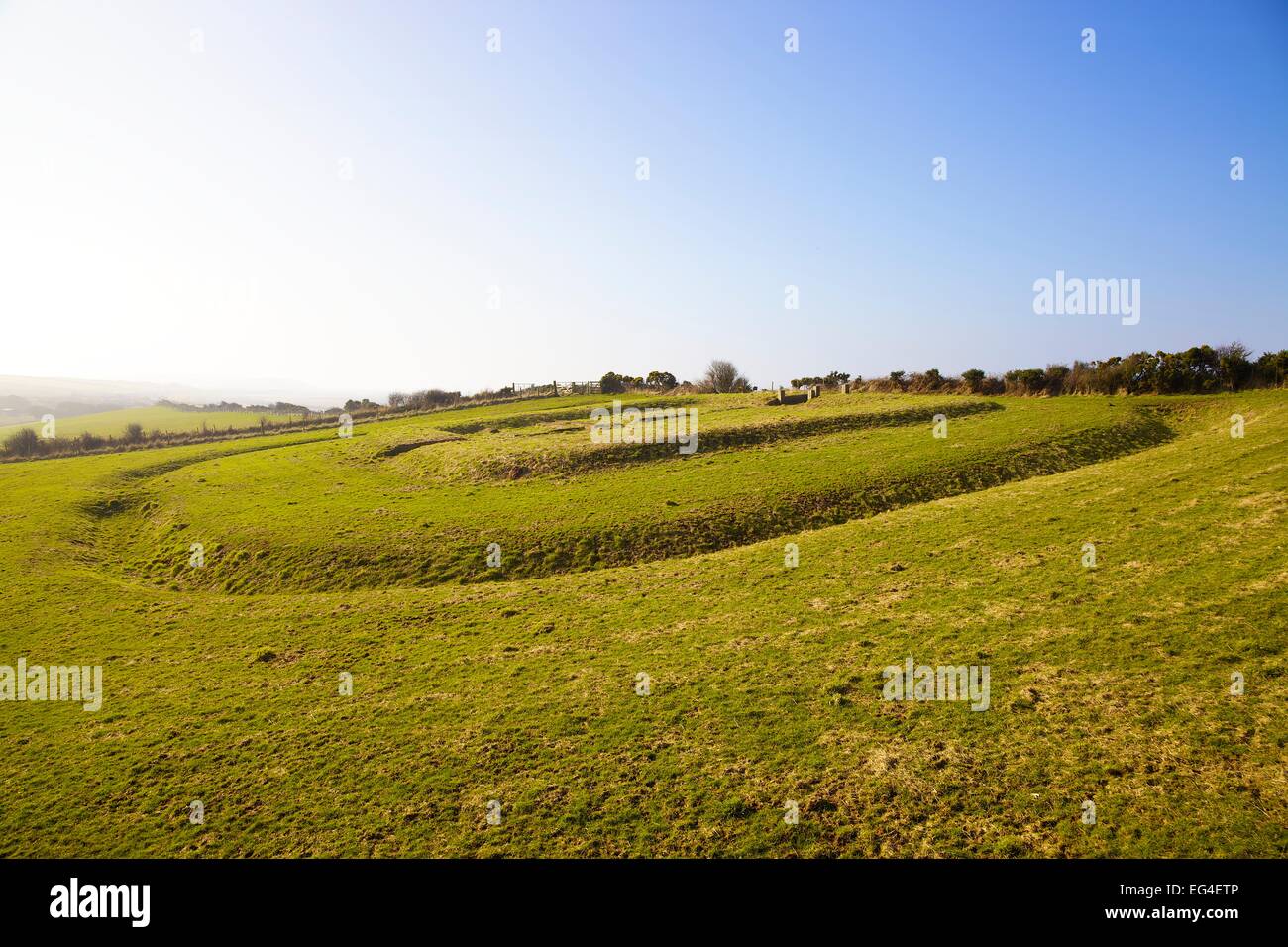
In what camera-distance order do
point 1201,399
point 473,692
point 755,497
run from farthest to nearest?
point 1201,399 < point 755,497 < point 473,692

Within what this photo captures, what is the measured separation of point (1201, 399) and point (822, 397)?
29996 mm

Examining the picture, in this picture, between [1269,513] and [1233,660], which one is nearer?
[1233,660]

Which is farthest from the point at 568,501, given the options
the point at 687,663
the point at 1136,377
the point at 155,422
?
the point at 155,422

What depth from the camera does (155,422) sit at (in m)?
117

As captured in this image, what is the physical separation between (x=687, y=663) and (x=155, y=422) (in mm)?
143260

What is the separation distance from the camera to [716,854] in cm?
905

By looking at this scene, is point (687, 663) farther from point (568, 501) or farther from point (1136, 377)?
point (1136, 377)

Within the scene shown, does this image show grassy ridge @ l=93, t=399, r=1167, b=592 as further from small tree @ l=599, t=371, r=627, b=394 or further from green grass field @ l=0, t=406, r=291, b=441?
green grass field @ l=0, t=406, r=291, b=441

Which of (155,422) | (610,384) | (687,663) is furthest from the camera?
(155,422)

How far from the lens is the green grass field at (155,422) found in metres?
103

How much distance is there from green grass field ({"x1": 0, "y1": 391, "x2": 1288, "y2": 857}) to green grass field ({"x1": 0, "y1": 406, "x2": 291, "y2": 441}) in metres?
79.7
